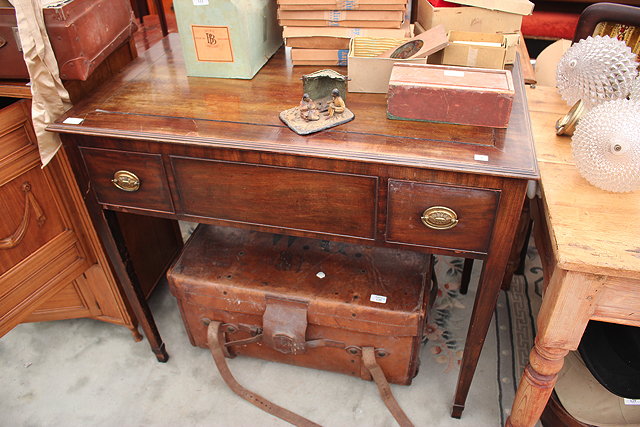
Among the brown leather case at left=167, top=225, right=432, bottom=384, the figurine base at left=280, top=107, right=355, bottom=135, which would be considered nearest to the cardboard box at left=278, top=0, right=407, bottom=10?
the figurine base at left=280, top=107, right=355, bottom=135

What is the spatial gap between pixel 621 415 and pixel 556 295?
596mm

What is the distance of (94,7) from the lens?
1262 mm

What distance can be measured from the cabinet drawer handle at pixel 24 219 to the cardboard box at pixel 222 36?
54 centimetres

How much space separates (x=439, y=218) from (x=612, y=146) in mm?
360

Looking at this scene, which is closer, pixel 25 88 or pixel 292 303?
pixel 25 88

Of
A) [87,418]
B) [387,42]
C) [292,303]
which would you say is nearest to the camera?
[387,42]

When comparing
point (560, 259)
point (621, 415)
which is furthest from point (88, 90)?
point (621, 415)

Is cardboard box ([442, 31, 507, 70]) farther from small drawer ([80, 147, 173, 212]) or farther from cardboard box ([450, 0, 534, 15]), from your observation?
small drawer ([80, 147, 173, 212])

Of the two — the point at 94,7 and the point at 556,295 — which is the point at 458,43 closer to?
the point at 556,295

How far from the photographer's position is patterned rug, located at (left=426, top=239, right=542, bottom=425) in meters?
1.65

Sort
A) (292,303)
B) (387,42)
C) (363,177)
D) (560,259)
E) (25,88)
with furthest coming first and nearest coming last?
(292,303), (387,42), (25,88), (363,177), (560,259)

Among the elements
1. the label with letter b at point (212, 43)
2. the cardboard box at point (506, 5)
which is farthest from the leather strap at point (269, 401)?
the cardboard box at point (506, 5)

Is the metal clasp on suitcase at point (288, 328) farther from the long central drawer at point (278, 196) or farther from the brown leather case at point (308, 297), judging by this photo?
the long central drawer at point (278, 196)

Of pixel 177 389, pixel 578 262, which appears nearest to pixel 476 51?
pixel 578 262
